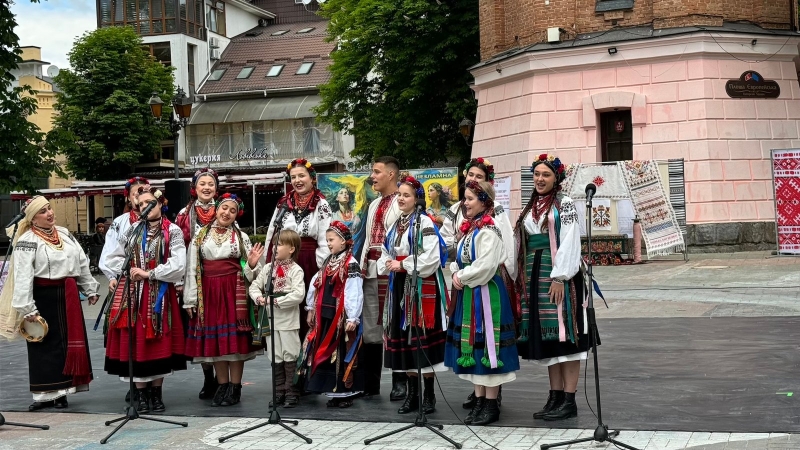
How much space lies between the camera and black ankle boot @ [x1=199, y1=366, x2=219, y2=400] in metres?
9.60

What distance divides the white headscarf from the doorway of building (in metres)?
17.7

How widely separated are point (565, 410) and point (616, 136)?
58.6ft

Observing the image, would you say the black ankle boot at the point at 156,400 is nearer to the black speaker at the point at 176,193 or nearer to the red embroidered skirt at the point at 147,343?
the red embroidered skirt at the point at 147,343

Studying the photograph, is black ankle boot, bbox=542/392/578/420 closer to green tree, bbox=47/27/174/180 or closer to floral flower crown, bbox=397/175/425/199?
floral flower crown, bbox=397/175/425/199

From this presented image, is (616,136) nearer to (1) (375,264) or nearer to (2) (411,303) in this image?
(1) (375,264)

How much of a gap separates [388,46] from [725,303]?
20.3 metres

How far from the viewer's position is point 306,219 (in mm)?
9375

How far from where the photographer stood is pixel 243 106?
50875mm

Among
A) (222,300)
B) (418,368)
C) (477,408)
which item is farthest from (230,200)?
(477,408)

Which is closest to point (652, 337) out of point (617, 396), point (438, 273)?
point (617, 396)

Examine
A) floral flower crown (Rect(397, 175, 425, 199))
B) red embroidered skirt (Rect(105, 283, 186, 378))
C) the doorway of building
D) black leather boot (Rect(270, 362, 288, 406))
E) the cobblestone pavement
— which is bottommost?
the cobblestone pavement

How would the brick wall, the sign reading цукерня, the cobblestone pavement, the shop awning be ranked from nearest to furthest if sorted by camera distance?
the cobblestone pavement → the sign reading цукерня → the brick wall → the shop awning

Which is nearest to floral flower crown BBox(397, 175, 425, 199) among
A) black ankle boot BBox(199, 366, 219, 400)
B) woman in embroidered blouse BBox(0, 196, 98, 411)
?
black ankle boot BBox(199, 366, 219, 400)

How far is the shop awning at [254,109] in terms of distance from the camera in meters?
49.6
